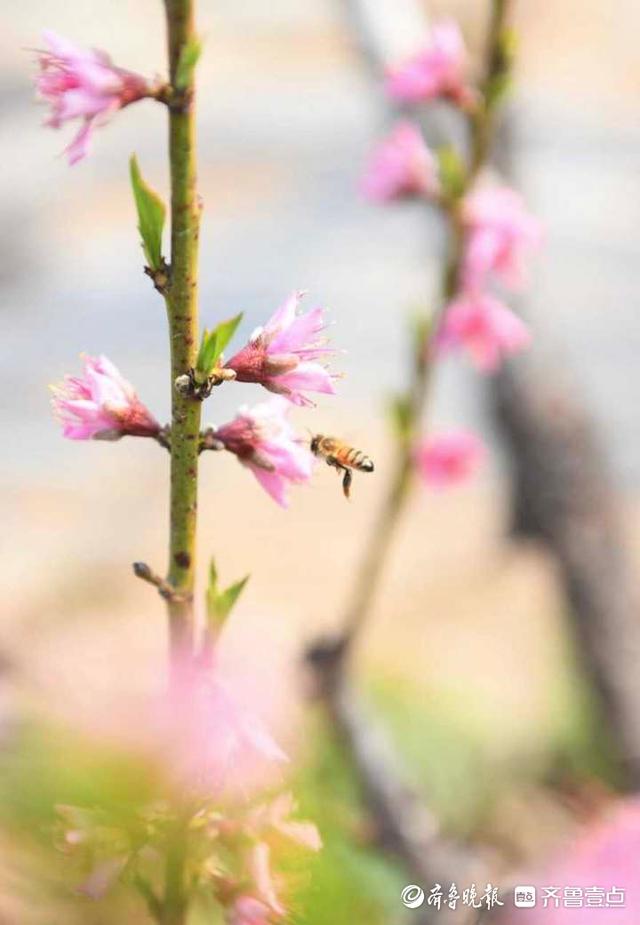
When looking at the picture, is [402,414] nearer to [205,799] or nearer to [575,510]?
[205,799]

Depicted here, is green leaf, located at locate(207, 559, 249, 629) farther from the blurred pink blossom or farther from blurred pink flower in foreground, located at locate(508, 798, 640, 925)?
blurred pink flower in foreground, located at locate(508, 798, 640, 925)

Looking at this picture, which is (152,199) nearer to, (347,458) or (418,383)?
(347,458)

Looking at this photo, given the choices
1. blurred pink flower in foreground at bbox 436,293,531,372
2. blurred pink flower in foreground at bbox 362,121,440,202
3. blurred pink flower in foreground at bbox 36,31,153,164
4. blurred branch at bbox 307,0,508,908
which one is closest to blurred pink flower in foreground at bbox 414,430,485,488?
blurred branch at bbox 307,0,508,908

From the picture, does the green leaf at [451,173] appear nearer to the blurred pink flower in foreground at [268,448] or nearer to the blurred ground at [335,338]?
the blurred ground at [335,338]

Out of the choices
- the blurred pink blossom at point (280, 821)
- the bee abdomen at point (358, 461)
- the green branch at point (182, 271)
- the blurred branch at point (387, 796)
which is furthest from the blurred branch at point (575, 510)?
the green branch at point (182, 271)

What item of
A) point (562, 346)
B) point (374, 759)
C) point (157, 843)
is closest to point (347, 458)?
point (157, 843)
